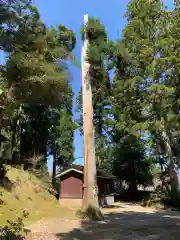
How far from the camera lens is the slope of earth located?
13875 mm

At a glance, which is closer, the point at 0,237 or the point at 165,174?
the point at 0,237

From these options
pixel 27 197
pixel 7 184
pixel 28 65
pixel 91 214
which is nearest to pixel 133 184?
pixel 27 197

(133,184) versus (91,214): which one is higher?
(133,184)

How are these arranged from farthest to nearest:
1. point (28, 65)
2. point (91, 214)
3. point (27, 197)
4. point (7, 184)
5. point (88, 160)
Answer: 1. point (27, 197)
2. point (7, 184)
3. point (88, 160)
4. point (91, 214)
5. point (28, 65)

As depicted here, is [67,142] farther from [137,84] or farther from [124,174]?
[137,84]

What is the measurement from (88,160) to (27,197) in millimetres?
5802

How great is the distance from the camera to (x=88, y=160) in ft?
44.3

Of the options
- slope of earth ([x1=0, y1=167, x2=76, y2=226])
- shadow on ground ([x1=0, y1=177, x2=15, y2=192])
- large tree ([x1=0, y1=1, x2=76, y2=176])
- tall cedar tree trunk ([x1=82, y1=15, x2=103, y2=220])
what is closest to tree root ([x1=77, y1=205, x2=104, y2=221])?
tall cedar tree trunk ([x1=82, y1=15, x2=103, y2=220])

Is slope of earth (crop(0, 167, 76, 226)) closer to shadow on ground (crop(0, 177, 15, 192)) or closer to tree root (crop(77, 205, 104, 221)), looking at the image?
shadow on ground (crop(0, 177, 15, 192))

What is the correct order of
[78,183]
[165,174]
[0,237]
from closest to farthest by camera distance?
[0,237] < [78,183] < [165,174]

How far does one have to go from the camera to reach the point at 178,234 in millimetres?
7559

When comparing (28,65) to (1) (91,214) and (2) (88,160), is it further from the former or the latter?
(1) (91,214)

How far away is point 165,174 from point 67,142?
11114 mm

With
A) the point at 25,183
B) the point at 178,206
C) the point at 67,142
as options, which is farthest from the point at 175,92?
the point at 67,142
